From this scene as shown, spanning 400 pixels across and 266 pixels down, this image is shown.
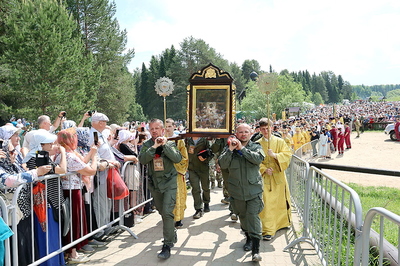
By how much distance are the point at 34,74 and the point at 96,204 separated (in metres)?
18.0

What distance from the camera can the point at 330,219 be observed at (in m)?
3.98

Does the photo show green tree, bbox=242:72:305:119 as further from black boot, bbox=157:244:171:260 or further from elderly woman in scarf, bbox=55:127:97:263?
elderly woman in scarf, bbox=55:127:97:263

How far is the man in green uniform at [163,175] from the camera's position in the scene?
463 centimetres

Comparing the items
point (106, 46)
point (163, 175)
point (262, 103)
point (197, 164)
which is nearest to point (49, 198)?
point (163, 175)

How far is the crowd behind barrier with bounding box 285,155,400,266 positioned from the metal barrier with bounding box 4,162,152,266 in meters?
3.02

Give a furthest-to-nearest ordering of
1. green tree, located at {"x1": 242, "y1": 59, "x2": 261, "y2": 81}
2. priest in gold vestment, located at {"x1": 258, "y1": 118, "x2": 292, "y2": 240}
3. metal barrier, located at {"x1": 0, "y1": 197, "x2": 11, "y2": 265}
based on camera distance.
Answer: green tree, located at {"x1": 242, "y1": 59, "x2": 261, "y2": 81} < priest in gold vestment, located at {"x1": 258, "y1": 118, "x2": 292, "y2": 240} < metal barrier, located at {"x1": 0, "y1": 197, "x2": 11, "y2": 265}

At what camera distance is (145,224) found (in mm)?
6398

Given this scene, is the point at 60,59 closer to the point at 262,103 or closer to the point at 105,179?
the point at 105,179

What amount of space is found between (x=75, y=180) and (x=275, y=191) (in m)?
3.32

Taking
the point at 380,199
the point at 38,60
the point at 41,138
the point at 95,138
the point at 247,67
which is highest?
the point at 247,67

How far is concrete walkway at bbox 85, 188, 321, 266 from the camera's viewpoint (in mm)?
4607

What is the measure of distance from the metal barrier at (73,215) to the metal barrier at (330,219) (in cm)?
299

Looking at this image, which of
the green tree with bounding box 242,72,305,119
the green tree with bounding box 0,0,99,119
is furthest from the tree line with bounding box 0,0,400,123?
the green tree with bounding box 242,72,305,119

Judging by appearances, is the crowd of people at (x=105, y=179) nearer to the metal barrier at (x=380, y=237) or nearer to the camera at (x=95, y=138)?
the camera at (x=95, y=138)
